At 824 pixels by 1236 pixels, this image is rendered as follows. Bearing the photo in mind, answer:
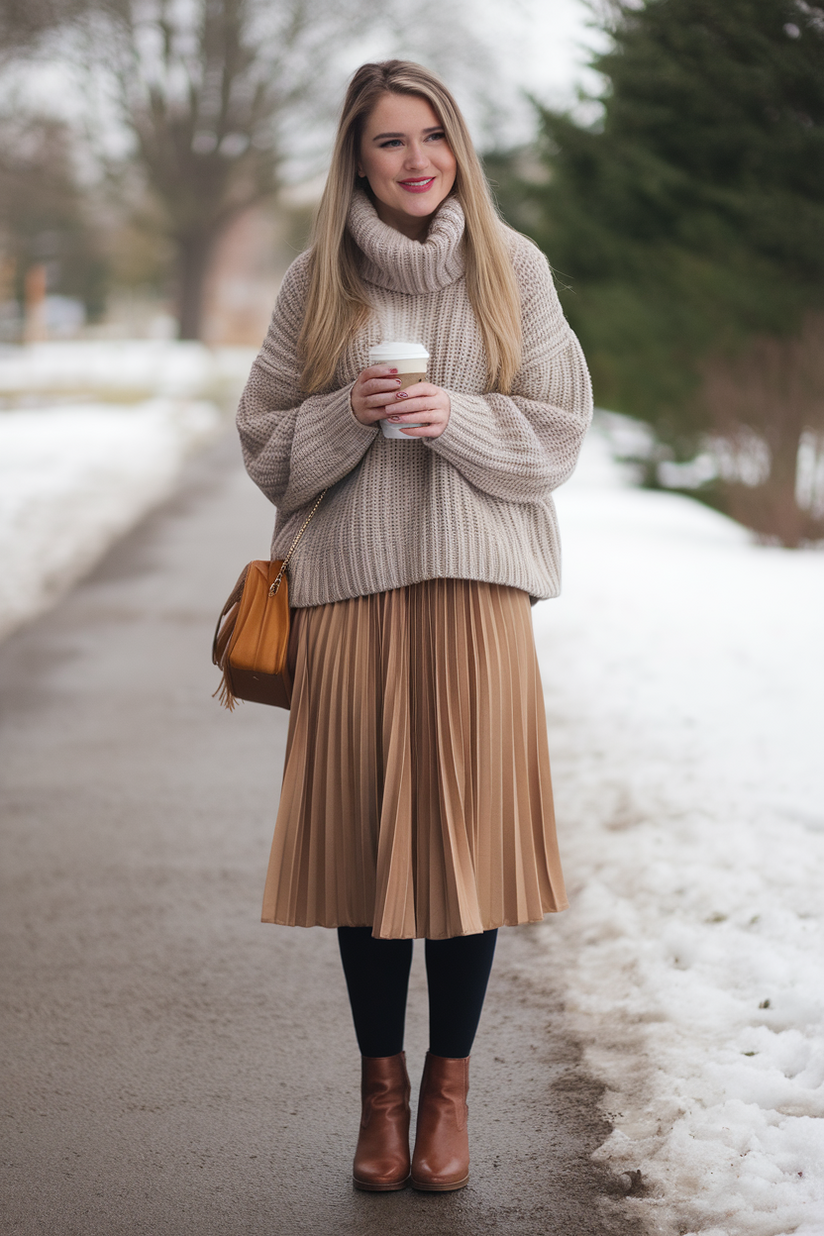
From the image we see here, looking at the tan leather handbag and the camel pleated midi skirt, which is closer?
the camel pleated midi skirt

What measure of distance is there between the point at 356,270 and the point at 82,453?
542 inches

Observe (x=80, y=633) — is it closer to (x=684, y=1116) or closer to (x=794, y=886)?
(x=794, y=886)

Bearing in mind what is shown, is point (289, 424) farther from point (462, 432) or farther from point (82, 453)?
point (82, 453)

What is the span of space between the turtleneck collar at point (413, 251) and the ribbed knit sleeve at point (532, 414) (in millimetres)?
161

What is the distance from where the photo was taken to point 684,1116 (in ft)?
8.79

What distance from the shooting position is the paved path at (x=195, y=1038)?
2.47 meters

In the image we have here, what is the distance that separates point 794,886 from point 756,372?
23.2ft

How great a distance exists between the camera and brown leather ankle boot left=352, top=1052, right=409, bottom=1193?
2525 mm

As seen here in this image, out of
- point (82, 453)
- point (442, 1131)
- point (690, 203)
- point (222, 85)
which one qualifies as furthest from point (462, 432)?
point (222, 85)

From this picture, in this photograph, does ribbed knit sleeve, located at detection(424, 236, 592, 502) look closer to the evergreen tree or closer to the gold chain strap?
the gold chain strap

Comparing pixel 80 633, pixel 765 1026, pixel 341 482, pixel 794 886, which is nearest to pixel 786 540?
pixel 80 633

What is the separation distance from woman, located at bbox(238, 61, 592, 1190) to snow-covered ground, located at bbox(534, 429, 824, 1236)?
526mm

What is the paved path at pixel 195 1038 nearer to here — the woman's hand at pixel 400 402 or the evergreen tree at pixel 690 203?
the woman's hand at pixel 400 402

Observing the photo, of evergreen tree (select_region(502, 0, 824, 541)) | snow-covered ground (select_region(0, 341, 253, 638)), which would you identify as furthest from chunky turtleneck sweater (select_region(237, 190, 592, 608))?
snow-covered ground (select_region(0, 341, 253, 638))
